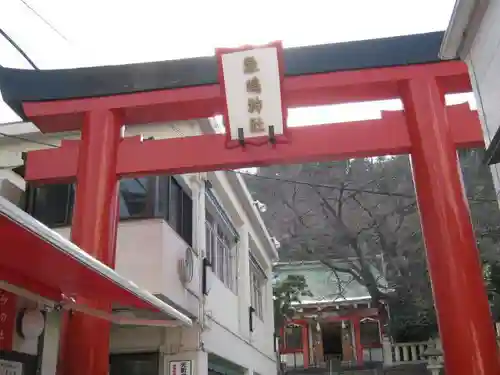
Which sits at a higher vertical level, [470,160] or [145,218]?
[470,160]

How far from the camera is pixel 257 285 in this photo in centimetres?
1712

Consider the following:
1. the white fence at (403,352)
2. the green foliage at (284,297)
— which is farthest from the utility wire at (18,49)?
the white fence at (403,352)

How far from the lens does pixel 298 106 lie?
704 centimetres

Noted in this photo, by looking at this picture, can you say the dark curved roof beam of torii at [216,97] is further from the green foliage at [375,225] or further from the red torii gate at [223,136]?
the green foliage at [375,225]

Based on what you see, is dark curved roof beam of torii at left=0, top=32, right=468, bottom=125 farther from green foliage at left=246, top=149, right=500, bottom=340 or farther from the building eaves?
green foliage at left=246, top=149, right=500, bottom=340

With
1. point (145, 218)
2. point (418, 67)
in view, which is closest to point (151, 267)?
point (145, 218)

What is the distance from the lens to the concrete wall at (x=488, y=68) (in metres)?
3.79

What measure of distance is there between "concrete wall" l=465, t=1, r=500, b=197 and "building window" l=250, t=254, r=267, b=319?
11978mm

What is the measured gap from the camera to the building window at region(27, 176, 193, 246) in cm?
871

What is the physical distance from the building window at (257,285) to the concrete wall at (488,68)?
472 inches

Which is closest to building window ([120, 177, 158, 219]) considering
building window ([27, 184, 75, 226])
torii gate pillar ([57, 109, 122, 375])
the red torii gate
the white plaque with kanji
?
building window ([27, 184, 75, 226])

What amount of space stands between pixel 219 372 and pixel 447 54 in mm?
8385

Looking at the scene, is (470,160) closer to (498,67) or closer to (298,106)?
(298,106)

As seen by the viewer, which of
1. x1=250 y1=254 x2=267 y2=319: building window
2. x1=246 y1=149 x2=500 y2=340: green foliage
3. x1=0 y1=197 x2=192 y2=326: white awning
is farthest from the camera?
x1=246 y1=149 x2=500 y2=340: green foliage
